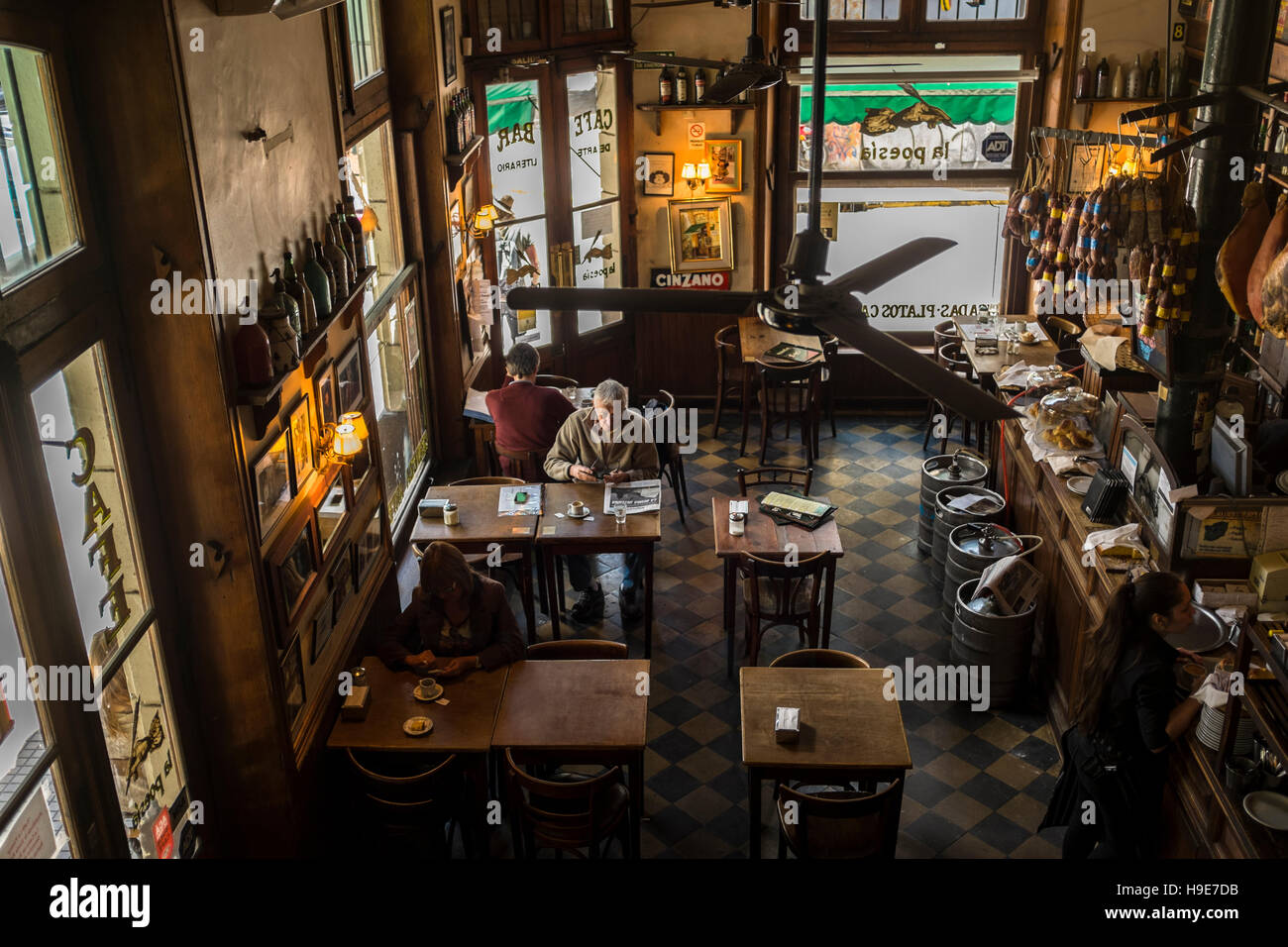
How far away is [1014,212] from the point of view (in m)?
8.92

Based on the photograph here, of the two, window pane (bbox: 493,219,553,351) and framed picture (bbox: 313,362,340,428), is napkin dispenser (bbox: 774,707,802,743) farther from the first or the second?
window pane (bbox: 493,219,553,351)

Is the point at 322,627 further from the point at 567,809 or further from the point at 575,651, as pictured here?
the point at 567,809

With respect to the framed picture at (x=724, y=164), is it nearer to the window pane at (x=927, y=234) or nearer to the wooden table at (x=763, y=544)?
the window pane at (x=927, y=234)

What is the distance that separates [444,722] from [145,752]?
1.58 m

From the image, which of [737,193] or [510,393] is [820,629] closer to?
[510,393]

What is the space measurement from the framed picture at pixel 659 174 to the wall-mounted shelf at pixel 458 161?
2.64 metres

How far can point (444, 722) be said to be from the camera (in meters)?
5.71

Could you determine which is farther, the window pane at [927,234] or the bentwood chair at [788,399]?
the window pane at [927,234]

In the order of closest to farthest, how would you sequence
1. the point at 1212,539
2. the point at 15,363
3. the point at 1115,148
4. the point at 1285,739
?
the point at 15,363 → the point at 1285,739 → the point at 1212,539 → the point at 1115,148

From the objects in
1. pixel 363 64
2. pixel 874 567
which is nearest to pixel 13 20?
pixel 363 64

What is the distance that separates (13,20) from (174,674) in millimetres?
2487

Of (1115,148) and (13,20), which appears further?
(1115,148)

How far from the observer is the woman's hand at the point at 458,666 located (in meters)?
6.00

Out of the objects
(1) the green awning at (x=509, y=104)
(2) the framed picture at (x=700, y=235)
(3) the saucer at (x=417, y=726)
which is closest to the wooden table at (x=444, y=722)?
(3) the saucer at (x=417, y=726)
